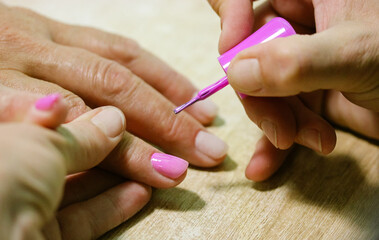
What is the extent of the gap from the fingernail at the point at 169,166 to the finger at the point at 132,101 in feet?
0.32

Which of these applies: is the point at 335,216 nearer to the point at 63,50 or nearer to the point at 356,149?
the point at 356,149

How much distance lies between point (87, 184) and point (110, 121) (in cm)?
13

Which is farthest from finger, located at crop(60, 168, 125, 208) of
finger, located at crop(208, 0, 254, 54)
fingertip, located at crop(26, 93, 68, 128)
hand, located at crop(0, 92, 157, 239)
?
finger, located at crop(208, 0, 254, 54)

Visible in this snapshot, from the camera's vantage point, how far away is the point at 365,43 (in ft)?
1.72

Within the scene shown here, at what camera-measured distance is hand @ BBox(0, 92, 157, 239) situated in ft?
1.23

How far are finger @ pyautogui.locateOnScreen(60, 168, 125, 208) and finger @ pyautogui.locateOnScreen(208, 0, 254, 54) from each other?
316 millimetres

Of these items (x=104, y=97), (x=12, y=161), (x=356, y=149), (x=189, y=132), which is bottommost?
(x=356, y=149)

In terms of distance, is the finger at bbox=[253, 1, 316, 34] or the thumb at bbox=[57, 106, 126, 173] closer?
the thumb at bbox=[57, 106, 126, 173]

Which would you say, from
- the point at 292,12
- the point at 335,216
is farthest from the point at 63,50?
the point at 335,216

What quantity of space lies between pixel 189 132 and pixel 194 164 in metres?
0.06

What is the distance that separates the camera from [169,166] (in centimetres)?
65

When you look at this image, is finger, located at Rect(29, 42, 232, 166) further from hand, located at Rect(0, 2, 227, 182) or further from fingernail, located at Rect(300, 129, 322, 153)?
fingernail, located at Rect(300, 129, 322, 153)

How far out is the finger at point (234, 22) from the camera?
71 cm

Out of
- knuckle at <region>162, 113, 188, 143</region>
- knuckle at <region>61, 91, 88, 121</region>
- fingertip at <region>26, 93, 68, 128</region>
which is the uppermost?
fingertip at <region>26, 93, 68, 128</region>
